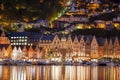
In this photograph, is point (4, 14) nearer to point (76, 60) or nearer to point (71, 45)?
point (71, 45)

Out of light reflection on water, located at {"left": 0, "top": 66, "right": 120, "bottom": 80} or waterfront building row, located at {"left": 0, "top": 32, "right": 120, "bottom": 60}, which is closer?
light reflection on water, located at {"left": 0, "top": 66, "right": 120, "bottom": 80}

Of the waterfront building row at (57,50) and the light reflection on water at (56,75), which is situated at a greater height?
the light reflection on water at (56,75)

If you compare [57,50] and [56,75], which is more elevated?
[56,75]

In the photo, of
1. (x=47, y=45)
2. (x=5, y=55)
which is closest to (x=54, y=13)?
(x=5, y=55)

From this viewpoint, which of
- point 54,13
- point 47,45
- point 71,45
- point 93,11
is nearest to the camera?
point 54,13

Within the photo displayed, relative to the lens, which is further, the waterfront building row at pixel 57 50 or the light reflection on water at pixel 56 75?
the waterfront building row at pixel 57 50

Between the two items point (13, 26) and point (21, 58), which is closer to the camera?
point (13, 26)

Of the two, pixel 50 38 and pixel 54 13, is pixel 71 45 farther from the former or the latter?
pixel 54 13

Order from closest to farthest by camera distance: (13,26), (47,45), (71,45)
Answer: (13,26) → (71,45) → (47,45)

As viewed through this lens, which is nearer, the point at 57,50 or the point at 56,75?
the point at 56,75

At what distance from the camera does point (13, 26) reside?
571 centimetres

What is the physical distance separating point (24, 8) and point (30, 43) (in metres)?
27.6

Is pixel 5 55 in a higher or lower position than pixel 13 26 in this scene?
lower

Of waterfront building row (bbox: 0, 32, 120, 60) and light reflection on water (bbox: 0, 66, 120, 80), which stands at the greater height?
light reflection on water (bbox: 0, 66, 120, 80)
